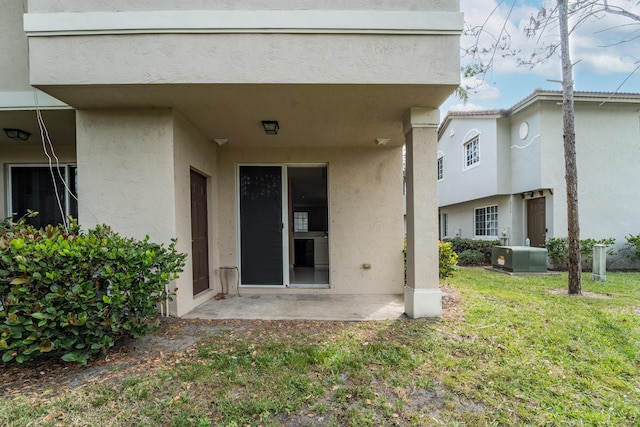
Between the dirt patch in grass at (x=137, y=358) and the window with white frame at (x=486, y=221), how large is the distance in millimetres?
8616

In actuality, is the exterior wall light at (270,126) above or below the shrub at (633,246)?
above

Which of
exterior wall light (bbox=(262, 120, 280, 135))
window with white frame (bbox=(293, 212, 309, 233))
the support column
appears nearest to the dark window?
exterior wall light (bbox=(262, 120, 280, 135))

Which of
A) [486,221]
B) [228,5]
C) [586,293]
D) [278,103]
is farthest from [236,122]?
[486,221]

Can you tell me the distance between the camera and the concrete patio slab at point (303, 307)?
403 centimetres

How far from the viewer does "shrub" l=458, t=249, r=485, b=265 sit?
31.5 ft

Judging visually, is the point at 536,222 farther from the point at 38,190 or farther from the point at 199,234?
the point at 38,190

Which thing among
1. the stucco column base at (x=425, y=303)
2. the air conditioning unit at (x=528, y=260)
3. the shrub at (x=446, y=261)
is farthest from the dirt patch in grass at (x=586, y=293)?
the stucco column base at (x=425, y=303)

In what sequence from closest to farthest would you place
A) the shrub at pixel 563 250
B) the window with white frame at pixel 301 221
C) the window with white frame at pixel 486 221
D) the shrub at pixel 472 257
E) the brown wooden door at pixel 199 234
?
the brown wooden door at pixel 199 234 < the shrub at pixel 563 250 < the shrub at pixel 472 257 < the window with white frame at pixel 486 221 < the window with white frame at pixel 301 221

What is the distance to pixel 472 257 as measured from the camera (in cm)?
964

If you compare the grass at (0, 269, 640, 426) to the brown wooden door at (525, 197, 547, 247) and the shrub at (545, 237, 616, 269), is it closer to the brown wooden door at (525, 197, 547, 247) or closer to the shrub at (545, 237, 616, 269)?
the shrub at (545, 237, 616, 269)

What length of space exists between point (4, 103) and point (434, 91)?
19.4ft

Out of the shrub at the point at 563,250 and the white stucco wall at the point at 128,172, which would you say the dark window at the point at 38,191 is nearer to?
the white stucco wall at the point at 128,172

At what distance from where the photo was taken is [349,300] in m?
4.93

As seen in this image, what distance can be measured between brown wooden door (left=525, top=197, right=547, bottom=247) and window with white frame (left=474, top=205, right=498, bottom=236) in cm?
134
